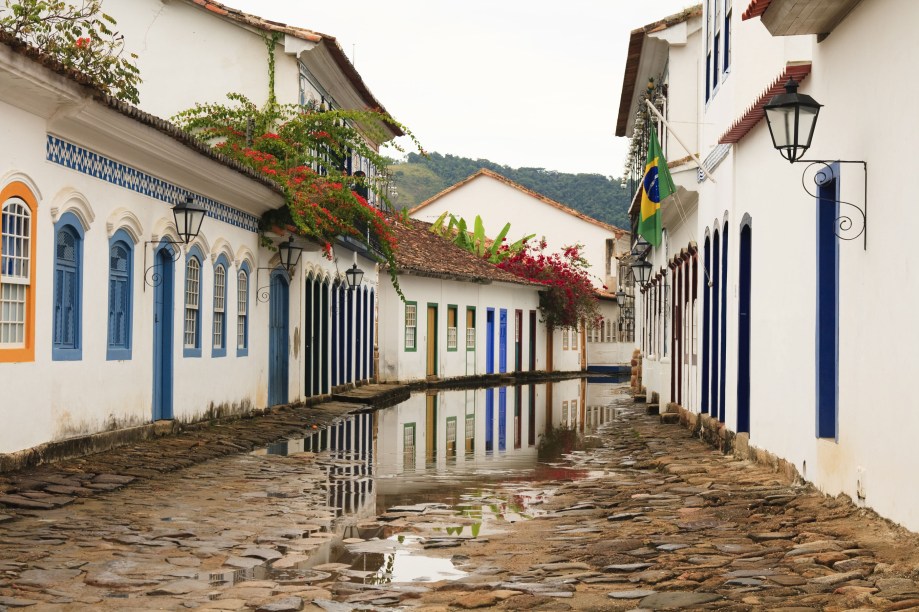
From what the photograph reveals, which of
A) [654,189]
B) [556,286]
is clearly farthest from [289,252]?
[556,286]

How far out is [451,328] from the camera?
37.1 metres

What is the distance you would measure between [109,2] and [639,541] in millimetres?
16346

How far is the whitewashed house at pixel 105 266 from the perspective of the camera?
34.3ft

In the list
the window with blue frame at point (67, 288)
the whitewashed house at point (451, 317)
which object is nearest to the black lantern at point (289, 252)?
the window with blue frame at point (67, 288)

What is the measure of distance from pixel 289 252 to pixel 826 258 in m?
12.3

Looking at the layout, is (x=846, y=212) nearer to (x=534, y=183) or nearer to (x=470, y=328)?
(x=470, y=328)

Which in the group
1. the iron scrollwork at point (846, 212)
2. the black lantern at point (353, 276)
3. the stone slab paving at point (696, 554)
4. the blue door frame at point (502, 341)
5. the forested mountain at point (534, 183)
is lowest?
the stone slab paving at point (696, 554)

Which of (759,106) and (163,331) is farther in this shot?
(163,331)

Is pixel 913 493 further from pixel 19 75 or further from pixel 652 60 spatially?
pixel 652 60

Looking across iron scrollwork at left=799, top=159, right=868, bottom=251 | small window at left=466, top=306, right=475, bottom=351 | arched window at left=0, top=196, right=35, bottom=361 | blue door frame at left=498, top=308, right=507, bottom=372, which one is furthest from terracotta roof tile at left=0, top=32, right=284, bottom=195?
blue door frame at left=498, top=308, right=507, bottom=372

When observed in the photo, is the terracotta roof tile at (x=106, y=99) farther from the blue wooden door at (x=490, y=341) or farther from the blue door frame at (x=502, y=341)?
the blue door frame at (x=502, y=341)

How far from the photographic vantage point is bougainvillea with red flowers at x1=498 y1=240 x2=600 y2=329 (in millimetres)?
44531

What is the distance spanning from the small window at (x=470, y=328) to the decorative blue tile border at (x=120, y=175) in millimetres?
20886

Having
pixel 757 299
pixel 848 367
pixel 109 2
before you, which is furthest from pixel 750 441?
pixel 109 2
